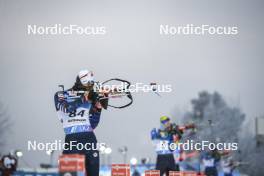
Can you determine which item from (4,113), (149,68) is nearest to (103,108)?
(149,68)

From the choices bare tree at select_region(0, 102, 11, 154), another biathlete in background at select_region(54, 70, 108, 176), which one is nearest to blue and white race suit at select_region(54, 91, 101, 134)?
another biathlete in background at select_region(54, 70, 108, 176)

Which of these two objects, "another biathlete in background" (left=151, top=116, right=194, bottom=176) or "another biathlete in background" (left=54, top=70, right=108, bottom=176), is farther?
"another biathlete in background" (left=151, top=116, right=194, bottom=176)

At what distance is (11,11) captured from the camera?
849 centimetres

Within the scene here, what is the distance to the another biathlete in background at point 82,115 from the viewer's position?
7.30 meters

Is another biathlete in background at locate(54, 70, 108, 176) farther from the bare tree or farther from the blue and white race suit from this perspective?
the bare tree

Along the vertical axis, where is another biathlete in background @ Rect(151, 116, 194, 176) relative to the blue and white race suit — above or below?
below

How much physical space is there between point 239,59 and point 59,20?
2440 mm

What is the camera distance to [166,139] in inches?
329

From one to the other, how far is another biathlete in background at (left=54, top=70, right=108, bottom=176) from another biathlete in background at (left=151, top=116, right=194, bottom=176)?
102 cm

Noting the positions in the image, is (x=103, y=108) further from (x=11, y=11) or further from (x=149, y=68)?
(x=11, y=11)

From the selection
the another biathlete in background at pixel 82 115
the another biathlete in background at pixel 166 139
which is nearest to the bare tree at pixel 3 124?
the another biathlete in background at pixel 82 115

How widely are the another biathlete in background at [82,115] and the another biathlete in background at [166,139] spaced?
3.35ft

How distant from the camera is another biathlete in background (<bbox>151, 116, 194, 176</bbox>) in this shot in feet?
27.3

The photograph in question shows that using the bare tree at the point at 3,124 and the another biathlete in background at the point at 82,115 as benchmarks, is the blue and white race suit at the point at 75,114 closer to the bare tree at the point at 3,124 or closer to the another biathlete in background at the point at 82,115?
the another biathlete in background at the point at 82,115
